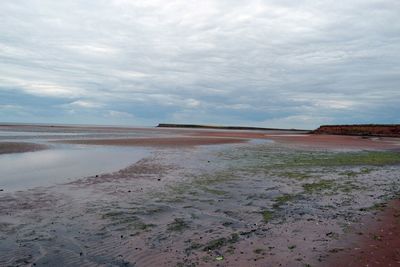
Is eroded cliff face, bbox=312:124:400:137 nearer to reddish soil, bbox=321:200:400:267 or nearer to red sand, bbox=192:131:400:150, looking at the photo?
red sand, bbox=192:131:400:150

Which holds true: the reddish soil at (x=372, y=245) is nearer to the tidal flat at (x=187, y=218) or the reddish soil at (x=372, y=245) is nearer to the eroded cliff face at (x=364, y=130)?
the tidal flat at (x=187, y=218)

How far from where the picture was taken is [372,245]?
741 cm

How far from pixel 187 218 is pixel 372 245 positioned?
4.36 meters

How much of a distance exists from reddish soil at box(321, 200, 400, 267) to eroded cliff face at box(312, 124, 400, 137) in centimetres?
7359

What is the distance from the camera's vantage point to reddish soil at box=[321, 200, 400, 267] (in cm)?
657

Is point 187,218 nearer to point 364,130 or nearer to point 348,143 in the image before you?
point 348,143

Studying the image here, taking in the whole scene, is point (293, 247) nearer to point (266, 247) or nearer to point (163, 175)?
point (266, 247)

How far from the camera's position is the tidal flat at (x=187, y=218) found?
275 inches

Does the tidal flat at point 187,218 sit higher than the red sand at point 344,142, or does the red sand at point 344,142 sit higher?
the red sand at point 344,142

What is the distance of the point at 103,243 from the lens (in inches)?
301

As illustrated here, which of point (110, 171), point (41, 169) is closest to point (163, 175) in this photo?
point (110, 171)

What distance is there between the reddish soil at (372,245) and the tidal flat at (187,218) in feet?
0.58

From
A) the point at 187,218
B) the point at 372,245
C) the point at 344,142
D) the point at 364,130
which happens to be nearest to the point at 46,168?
the point at 187,218

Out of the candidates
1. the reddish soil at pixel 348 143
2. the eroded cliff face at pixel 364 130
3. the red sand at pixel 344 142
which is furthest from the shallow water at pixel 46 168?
the eroded cliff face at pixel 364 130
